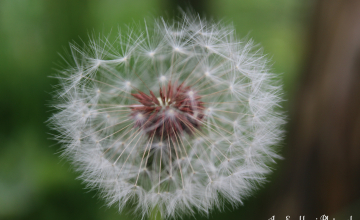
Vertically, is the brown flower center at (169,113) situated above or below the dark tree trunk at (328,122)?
below

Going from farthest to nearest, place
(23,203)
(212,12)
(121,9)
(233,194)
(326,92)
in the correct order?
1. (212,12)
2. (121,9)
3. (326,92)
4. (23,203)
5. (233,194)

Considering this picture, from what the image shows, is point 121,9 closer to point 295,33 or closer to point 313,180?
point 295,33

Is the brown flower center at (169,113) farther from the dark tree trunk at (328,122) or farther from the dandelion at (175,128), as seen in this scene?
the dark tree trunk at (328,122)

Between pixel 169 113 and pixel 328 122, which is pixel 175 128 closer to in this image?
pixel 169 113

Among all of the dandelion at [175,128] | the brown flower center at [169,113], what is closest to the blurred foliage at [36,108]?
the dandelion at [175,128]

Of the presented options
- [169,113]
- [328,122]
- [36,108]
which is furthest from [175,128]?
[328,122]

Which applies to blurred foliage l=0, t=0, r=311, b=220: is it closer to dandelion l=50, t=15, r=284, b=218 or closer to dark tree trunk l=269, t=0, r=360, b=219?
dark tree trunk l=269, t=0, r=360, b=219

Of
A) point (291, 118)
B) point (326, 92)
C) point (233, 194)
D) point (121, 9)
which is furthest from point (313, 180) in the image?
point (121, 9)

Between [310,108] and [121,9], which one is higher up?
[121,9]
